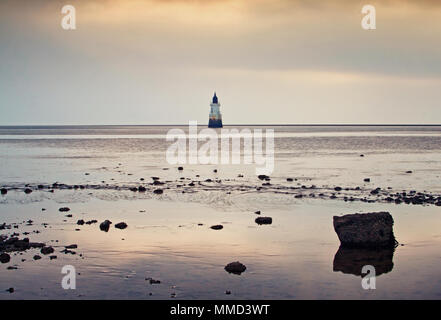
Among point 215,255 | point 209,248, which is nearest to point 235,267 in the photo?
point 215,255

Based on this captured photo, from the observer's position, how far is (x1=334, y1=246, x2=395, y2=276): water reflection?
2537cm

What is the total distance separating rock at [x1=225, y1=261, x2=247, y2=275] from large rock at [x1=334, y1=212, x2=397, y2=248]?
261 inches

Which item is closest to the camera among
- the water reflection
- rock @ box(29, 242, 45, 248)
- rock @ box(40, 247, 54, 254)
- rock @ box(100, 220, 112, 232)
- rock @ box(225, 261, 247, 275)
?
rock @ box(225, 261, 247, 275)

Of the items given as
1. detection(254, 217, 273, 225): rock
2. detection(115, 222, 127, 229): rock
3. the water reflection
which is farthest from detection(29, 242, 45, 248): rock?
the water reflection

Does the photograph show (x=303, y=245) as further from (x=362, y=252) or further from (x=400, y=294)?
(x=400, y=294)

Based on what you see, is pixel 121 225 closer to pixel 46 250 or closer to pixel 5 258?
pixel 46 250

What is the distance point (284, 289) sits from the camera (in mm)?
22562

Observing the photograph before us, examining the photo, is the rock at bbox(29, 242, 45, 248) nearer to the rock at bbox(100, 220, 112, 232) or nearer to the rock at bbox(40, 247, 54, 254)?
the rock at bbox(40, 247, 54, 254)

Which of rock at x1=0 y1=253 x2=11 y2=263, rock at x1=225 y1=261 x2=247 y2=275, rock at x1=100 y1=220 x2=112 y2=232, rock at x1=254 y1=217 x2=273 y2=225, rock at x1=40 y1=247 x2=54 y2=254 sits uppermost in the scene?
rock at x1=254 y1=217 x2=273 y2=225

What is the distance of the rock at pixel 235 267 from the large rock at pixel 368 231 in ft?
21.7

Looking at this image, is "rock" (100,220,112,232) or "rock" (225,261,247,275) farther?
"rock" (100,220,112,232)

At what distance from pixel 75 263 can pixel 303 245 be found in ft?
36.8

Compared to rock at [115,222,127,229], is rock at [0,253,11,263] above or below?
below
